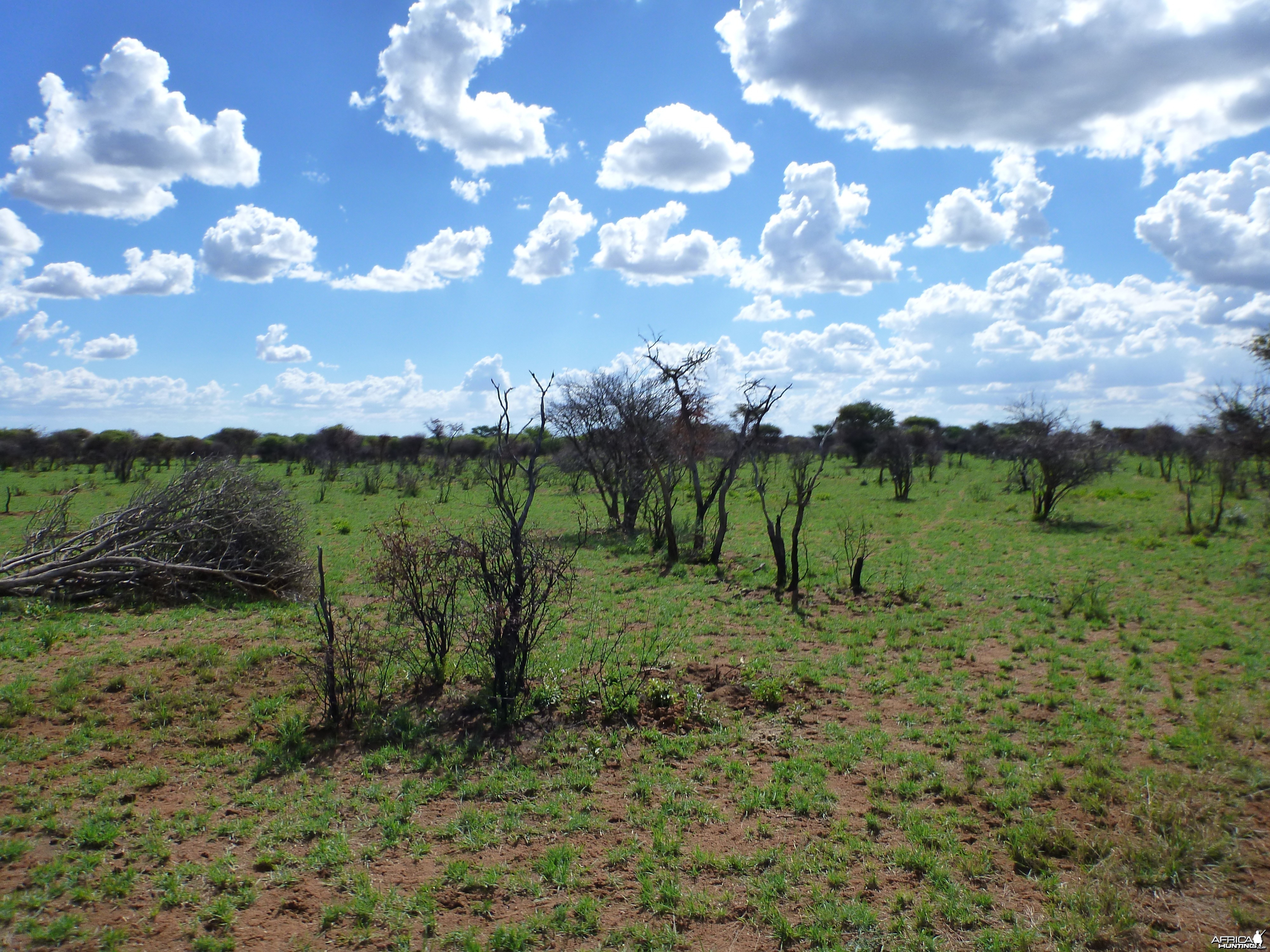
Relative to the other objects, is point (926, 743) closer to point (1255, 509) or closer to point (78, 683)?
point (78, 683)

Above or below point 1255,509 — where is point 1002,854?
below

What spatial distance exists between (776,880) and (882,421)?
5390 cm

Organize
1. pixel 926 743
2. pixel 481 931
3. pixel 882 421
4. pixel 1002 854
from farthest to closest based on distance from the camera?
1. pixel 882 421
2. pixel 926 743
3. pixel 1002 854
4. pixel 481 931

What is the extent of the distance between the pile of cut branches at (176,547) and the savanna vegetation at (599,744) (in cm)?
7

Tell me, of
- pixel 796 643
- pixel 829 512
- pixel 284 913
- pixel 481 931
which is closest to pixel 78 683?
pixel 284 913

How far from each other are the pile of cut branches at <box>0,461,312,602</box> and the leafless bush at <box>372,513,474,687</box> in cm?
424

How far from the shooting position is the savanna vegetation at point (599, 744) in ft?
13.4

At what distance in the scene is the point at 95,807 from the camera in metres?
5.04

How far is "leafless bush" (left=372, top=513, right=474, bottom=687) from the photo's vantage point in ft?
24.2

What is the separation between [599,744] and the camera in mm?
6352

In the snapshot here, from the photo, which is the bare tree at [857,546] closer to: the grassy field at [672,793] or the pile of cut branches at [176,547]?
the grassy field at [672,793]

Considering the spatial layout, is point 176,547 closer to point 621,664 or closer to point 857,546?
point 621,664

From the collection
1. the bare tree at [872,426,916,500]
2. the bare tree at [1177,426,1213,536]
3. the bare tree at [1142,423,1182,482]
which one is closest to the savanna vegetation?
the bare tree at [1177,426,1213,536]

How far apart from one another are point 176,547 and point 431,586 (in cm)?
619
